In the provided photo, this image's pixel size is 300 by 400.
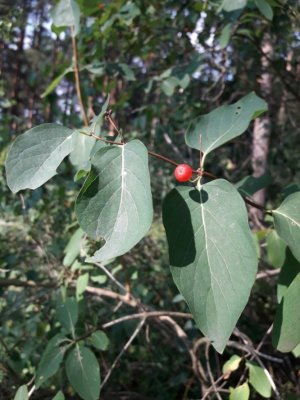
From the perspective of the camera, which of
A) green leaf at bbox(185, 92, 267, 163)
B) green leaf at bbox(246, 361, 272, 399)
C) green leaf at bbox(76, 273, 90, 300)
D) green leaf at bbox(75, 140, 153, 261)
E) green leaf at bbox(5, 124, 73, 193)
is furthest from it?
green leaf at bbox(76, 273, 90, 300)

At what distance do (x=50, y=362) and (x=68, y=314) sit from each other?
20cm

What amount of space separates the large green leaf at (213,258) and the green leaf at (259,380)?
2.09 ft

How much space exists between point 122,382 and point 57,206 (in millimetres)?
1210

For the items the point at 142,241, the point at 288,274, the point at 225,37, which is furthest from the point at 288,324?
the point at 142,241

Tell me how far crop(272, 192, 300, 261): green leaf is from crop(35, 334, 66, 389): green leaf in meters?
0.81

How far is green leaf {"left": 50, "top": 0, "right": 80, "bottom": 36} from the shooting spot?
1476mm

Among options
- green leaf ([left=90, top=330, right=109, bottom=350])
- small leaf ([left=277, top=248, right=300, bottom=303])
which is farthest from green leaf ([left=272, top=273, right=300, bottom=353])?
green leaf ([left=90, top=330, right=109, bottom=350])

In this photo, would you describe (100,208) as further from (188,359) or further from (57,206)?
(57,206)

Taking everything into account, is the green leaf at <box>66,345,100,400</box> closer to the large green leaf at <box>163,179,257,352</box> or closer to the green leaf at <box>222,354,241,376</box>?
the green leaf at <box>222,354,241,376</box>

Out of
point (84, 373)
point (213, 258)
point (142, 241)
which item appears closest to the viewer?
point (213, 258)

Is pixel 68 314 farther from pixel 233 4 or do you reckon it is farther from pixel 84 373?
pixel 233 4

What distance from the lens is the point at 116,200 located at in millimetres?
771

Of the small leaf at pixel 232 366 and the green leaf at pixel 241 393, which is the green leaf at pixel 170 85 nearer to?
the small leaf at pixel 232 366

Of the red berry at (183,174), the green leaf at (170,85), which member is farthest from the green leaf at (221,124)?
the green leaf at (170,85)
